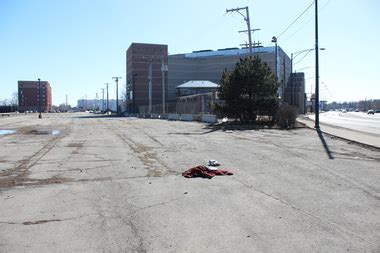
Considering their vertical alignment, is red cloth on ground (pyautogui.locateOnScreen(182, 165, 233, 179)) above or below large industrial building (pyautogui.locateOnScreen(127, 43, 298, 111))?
below

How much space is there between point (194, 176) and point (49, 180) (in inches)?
137

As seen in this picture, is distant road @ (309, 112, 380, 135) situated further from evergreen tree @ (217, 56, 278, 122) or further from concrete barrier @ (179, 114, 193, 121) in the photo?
concrete barrier @ (179, 114, 193, 121)

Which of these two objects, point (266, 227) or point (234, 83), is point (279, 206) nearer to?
point (266, 227)

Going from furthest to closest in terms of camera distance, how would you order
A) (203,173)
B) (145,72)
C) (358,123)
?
(145,72)
(358,123)
(203,173)

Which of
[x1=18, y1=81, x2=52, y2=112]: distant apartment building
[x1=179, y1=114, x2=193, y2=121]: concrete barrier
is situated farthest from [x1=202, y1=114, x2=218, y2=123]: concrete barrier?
[x1=18, y1=81, x2=52, y2=112]: distant apartment building

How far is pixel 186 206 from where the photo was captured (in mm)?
7242

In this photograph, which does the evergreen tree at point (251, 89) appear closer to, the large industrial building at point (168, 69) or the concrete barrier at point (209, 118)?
the concrete barrier at point (209, 118)

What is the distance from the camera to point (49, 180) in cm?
978

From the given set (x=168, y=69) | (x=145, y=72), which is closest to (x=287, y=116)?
(x=168, y=69)

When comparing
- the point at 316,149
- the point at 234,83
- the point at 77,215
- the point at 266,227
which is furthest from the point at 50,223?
the point at 234,83

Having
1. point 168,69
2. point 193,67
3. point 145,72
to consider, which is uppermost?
point 193,67

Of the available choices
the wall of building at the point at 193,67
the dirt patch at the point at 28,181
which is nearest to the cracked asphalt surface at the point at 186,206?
the dirt patch at the point at 28,181

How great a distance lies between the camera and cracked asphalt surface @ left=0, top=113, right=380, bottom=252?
17.6 feet

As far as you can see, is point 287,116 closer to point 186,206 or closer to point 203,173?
point 203,173
